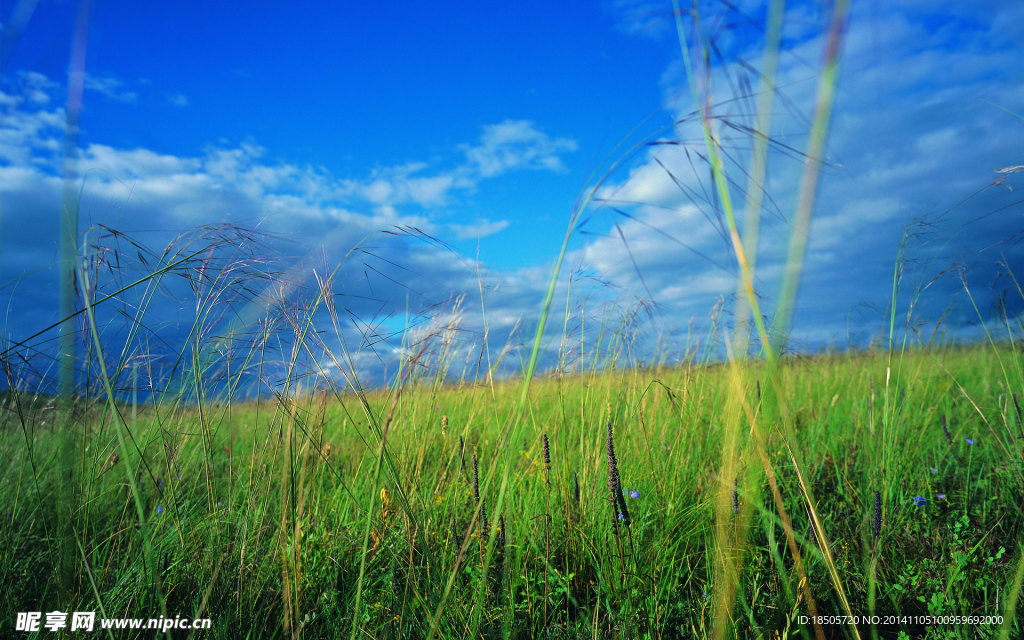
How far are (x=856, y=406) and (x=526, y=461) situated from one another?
8.86ft

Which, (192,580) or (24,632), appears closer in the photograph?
(24,632)

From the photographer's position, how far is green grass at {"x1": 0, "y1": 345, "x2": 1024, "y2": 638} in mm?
1603

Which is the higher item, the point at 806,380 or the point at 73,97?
the point at 73,97

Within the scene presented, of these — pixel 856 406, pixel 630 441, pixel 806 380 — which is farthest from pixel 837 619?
pixel 806 380

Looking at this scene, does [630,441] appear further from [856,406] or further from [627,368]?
[856,406]

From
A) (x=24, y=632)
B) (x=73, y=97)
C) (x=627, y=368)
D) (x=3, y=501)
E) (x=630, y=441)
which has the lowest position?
(x=24, y=632)

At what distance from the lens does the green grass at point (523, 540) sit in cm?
160

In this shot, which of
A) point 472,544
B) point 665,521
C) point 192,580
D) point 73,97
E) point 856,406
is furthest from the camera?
point 856,406

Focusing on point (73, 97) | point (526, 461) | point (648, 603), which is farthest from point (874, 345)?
point (73, 97)

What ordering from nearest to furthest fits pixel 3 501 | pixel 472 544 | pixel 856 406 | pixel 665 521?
pixel 472 544 < pixel 665 521 < pixel 3 501 < pixel 856 406

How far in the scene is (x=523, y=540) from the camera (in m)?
2.00

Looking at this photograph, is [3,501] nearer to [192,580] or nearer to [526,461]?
[192,580]

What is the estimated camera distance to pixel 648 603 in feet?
5.49

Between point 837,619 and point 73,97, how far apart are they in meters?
2.86
